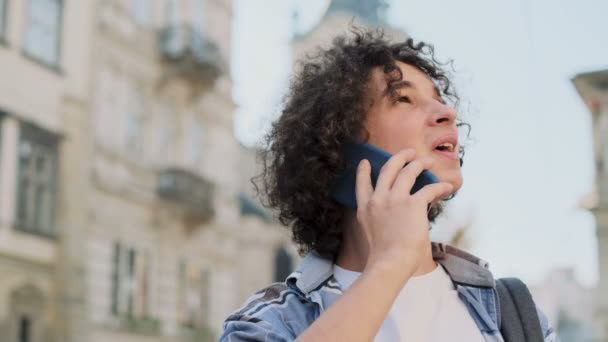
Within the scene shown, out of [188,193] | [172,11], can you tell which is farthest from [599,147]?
[172,11]

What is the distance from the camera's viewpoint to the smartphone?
2.02m

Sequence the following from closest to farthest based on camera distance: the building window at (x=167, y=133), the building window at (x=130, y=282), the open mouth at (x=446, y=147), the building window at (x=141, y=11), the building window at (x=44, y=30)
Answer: the open mouth at (x=446, y=147)
the building window at (x=44, y=30)
the building window at (x=130, y=282)
the building window at (x=141, y=11)
the building window at (x=167, y=133)

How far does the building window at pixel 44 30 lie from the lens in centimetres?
1541

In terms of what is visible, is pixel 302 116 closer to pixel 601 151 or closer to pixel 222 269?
pixel 222 269

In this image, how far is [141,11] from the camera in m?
19.1

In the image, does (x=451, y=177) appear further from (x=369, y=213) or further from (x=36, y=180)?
(x=36, y=180)

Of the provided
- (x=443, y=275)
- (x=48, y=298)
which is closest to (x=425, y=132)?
(x=443, y=275)

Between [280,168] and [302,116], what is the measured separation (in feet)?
0.52

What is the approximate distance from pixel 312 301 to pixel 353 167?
339 millimetres

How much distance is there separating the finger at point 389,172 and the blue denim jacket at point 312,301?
34 cm

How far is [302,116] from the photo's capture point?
2.35 m

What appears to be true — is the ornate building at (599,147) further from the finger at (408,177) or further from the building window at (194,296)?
the finger at (408,177)

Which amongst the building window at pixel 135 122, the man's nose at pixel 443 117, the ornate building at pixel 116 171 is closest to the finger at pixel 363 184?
the man's nose at pixel 443 117

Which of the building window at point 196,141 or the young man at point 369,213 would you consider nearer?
the young man at point 369,213
